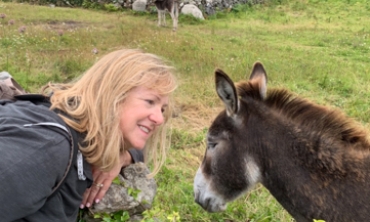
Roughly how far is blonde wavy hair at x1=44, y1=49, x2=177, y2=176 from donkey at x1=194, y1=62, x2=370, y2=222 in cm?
44

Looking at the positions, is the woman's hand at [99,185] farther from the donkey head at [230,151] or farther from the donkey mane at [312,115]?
the donkey mane at [312,115]

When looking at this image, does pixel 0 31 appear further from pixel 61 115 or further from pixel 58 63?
pixel 61 115

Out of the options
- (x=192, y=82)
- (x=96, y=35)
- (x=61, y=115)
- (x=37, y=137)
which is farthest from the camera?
(x=96, y=35)

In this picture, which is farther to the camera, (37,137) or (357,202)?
(357,202)

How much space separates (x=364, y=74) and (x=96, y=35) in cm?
658

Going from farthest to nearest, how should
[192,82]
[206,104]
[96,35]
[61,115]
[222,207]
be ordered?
[96,35]
[192,82]
[206,104]
[222,207]
[61,115]

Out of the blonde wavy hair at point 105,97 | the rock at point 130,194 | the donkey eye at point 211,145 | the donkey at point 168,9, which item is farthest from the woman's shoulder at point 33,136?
the donkey at point 168,9

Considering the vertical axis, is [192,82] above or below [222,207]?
below

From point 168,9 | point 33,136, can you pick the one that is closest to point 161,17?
point 168,9

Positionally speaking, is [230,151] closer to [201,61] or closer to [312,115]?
[312,115]

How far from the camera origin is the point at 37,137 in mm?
1875

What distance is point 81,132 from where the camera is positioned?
2.18 m

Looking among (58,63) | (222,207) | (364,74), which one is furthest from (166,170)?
(364,74)

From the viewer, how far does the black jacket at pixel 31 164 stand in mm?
1809
